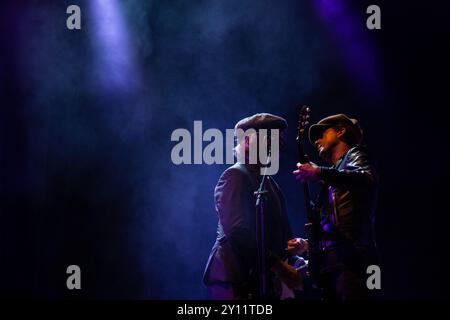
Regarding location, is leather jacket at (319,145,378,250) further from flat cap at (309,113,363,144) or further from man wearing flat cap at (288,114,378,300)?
flat cap at (309,113,363,144)

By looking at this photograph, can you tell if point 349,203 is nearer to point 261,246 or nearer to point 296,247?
point 296,247

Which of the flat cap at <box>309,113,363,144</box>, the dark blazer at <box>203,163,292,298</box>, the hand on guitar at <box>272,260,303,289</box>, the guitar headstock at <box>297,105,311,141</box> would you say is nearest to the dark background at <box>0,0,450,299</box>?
the flat cap at <box>309,113,363,144</box>

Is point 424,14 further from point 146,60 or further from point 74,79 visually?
point 74,79

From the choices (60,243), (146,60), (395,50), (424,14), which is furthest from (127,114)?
(424,14)

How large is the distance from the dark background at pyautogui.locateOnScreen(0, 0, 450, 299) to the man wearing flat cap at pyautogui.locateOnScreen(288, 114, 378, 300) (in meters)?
1.50

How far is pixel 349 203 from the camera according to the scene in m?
3.15

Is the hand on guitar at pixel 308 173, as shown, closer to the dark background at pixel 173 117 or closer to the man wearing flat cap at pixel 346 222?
the man wearing flat cap at pixel 346 222

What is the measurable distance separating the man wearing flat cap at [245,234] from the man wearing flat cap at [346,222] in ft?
0.72

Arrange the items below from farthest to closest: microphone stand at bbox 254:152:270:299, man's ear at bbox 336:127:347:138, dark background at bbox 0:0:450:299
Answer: dark background at bbox 0:0:450:299 → man's ear at bbox 336:127:347:138 → microphone stand at bbox 254:152:270:299

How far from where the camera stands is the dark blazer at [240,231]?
2.96 metres

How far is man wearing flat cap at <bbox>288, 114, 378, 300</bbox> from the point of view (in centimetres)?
300

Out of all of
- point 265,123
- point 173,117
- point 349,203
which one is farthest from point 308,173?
point 173,117

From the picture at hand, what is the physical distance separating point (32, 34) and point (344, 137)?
307 cm

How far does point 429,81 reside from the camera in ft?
15.1
